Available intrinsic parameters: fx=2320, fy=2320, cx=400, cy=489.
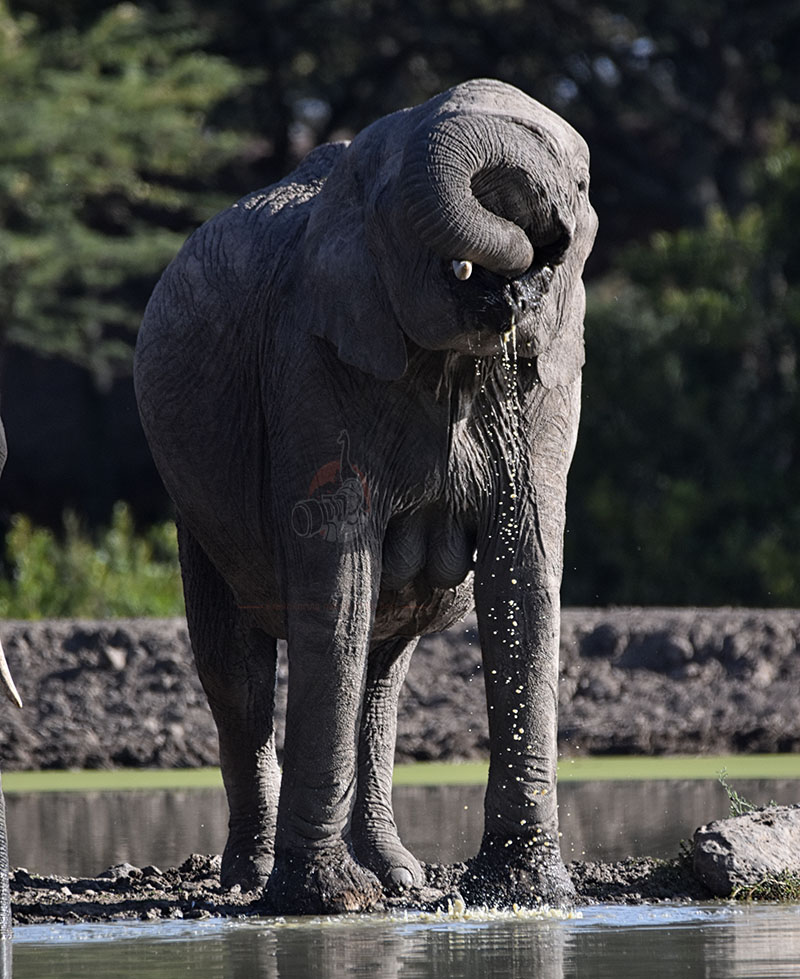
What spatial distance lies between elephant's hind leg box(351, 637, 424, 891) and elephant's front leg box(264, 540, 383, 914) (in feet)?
2.62

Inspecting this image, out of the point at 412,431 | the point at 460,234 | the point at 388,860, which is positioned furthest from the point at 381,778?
the point at 460,234

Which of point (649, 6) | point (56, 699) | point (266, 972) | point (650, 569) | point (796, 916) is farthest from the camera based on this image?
point (649, 6)

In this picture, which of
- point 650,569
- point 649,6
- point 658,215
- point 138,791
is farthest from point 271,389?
point 658,215

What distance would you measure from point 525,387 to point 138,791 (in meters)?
5.94

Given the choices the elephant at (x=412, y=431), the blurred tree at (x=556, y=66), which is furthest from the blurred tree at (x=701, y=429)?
the elephant at (x=412, y=431)

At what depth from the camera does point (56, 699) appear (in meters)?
14.3

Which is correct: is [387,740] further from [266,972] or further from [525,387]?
[266,972]

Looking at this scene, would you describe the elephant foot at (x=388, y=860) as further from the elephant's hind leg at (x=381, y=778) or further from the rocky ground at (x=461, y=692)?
the rocky ground at (x=461, y=692)

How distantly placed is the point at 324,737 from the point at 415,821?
3389 mm

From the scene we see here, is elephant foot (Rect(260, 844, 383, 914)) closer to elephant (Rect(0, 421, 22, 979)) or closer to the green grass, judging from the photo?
elephant (Rect(0, 421, 22, 979))

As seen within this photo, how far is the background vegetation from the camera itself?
69.2 feet

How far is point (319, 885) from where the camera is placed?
705 centimetres

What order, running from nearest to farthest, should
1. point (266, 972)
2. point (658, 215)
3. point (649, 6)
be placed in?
point (266, 972) → point (649, 6) → point (658, 215)

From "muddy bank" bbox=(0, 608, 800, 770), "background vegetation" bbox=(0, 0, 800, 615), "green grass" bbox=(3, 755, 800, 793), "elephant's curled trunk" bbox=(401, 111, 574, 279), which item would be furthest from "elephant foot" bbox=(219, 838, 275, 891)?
"background vegetation" bbox=(0, 0, 800, 615)
